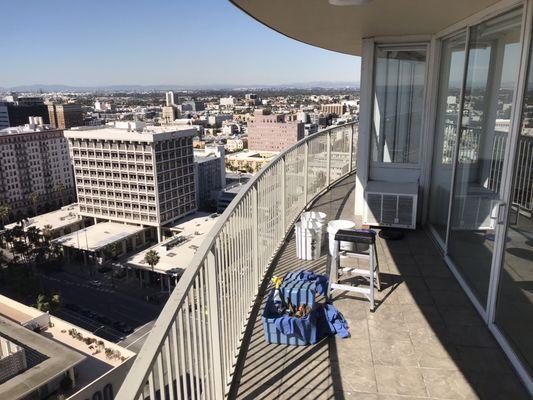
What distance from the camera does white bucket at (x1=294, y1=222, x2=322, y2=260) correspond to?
4.01 metres

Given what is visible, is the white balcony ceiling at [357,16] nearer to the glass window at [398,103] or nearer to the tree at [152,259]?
the glass window at [398,103]

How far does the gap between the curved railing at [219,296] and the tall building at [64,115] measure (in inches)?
3622

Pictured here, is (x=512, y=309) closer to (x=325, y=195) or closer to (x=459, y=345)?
(x=459, y=345)

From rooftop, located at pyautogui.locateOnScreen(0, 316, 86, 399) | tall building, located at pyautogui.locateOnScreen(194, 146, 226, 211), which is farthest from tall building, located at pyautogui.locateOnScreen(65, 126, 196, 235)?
rooftop, located at pyautogui.locateOnScreen(0, 316, 86, 399)

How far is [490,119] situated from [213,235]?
243cm

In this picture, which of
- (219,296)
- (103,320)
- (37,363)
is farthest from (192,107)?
(219,296)

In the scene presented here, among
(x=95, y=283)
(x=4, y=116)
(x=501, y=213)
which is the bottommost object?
(x=95, y=283)

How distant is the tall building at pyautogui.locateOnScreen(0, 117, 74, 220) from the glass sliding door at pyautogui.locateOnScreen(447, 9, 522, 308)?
52.0 meters

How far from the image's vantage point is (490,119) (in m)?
3.16

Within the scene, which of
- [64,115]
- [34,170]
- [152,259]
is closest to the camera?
[152,259]

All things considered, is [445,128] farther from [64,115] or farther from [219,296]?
[64,115]

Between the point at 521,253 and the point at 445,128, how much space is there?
89.1 inches

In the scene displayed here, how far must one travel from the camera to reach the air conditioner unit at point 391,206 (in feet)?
15.3

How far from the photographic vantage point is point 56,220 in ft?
142
